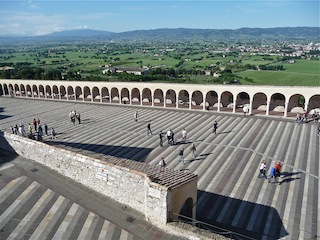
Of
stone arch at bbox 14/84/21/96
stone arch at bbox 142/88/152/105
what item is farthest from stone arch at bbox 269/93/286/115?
stone arch at bbox 14/84/21/96

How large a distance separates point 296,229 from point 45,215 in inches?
390

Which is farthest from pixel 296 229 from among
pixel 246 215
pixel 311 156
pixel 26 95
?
pixel 26 95

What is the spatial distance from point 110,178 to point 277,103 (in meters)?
26.8

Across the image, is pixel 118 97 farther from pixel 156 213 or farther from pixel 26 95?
pixel 156 213

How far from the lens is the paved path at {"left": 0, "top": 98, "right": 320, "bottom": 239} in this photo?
40.5ft

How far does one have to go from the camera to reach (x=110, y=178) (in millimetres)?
9547

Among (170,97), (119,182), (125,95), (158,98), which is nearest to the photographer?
(119,182)

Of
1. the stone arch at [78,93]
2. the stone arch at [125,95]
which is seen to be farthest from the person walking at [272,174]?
the stone arch at [78,93]

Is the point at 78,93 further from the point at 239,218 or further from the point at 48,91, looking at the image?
the point at 239,218

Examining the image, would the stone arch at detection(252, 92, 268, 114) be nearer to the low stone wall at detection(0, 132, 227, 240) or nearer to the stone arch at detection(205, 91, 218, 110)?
the stone arch at detection(205, 91, 218, 110)

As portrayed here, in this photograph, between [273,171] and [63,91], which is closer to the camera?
[273,171]

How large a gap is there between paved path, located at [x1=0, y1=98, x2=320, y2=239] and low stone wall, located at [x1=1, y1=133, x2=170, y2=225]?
106cm

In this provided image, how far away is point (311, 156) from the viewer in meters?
18.7

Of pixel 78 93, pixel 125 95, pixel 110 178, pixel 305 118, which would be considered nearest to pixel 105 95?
pixel 125 95
